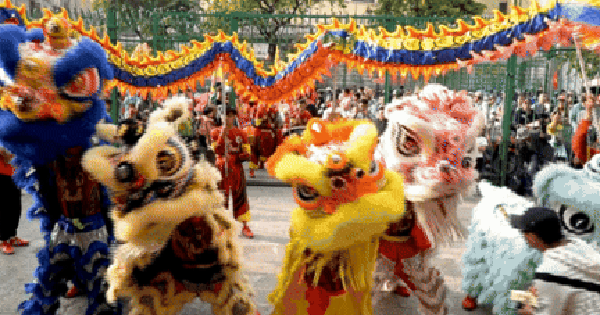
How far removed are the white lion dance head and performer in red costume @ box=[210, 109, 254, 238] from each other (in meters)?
2.39

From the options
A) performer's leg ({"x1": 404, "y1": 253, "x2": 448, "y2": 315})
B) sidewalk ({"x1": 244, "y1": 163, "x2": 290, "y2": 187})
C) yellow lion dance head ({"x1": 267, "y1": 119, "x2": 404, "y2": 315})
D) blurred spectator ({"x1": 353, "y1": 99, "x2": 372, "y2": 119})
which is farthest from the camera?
blurred spectator ({"x1": 353, "y1": 99, "x2": 372, "y2": 119})

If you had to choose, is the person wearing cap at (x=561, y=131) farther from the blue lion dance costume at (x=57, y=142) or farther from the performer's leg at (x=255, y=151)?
the blue lion dance costume at (x=57, y=142)

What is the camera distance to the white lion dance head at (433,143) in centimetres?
292

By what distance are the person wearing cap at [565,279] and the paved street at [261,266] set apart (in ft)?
4.62

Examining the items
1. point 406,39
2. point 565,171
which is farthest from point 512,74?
point 565,171

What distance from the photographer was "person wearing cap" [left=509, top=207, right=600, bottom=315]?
2006 millimetres

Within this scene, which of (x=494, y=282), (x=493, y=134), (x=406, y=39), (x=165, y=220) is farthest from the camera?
(x=493, y=134)

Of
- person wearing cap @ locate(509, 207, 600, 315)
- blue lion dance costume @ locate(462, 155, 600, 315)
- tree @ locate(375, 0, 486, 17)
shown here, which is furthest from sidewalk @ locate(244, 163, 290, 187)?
tree @ locate(375, 0, 486, 17)

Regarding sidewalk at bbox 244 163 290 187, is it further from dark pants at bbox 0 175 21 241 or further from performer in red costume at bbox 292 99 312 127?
dark pants at bbox 0 175 21 241

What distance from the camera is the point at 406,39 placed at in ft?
14.0

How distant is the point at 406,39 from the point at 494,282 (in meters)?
2.14

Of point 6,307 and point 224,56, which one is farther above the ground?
point 224,56

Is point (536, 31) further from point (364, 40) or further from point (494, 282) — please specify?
point (494, 282)

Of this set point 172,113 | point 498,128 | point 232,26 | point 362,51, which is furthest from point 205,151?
point 498,128
